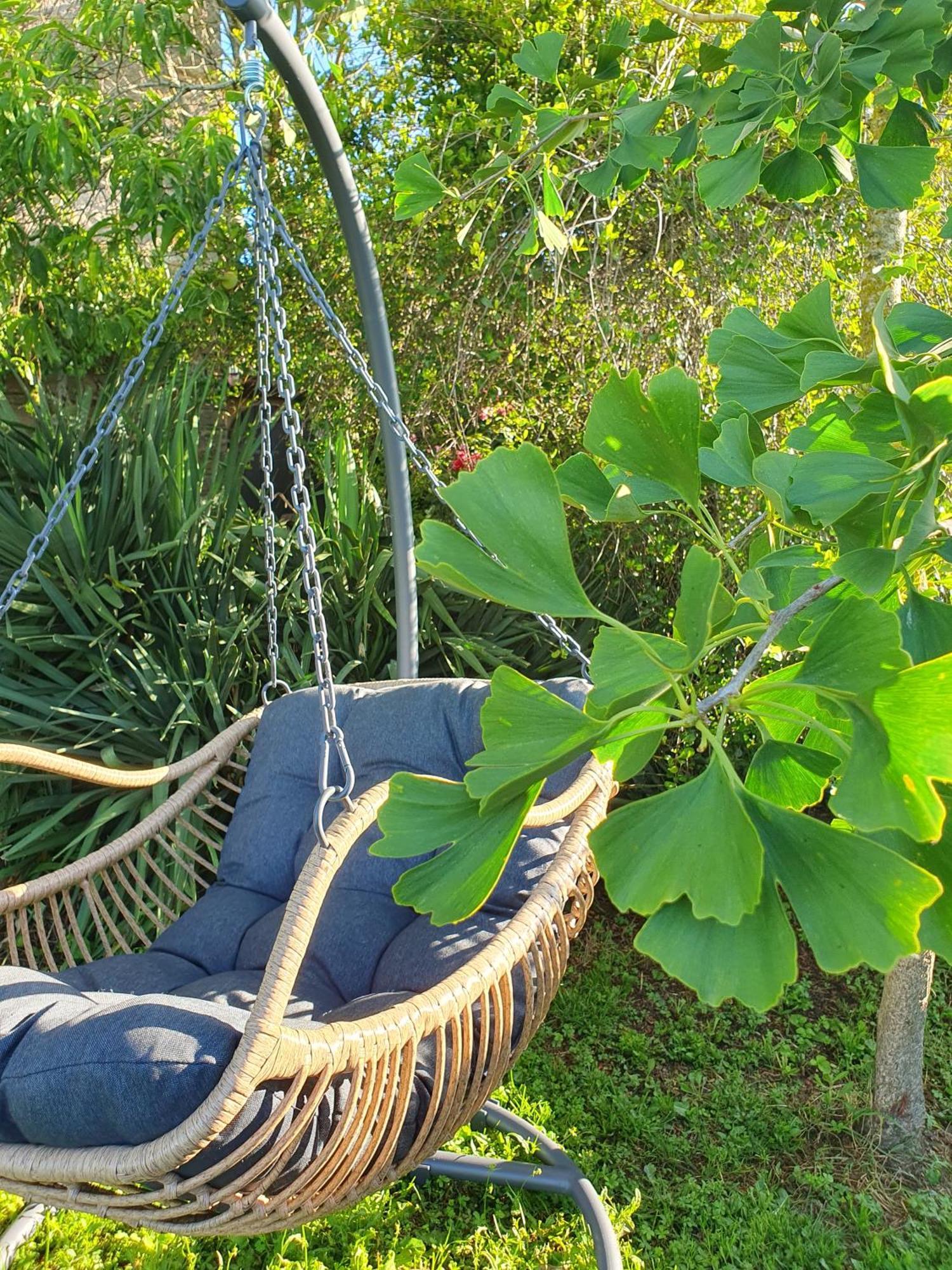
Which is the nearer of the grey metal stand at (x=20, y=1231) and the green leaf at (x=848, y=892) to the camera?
the green leaf at (x=848, y=892)

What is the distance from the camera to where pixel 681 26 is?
2.66m

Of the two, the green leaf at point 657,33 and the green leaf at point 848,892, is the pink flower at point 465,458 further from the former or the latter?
the green leaf at point 848,892

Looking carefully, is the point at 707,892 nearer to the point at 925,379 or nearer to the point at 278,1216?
the point at 925,379

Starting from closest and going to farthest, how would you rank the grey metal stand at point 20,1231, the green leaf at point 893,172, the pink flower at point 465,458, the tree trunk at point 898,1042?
1. the green leaf at point 893,172
2. the grey metal stand at point 20,1231
3. the tree trunk at point 898,1042
4. the pink flower at point 465,458

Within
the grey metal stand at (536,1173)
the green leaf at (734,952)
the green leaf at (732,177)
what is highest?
the green leaf at (732,177)

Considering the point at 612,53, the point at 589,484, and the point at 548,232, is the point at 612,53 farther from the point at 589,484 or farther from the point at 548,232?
the point at 589,484

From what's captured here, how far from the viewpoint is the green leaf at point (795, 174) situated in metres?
0.92

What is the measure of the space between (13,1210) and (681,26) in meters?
3.09

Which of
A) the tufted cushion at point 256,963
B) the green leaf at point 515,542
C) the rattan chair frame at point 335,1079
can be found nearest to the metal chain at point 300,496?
the rattan chair frame at point 335,1079

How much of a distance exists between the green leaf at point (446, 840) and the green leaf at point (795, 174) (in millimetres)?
702

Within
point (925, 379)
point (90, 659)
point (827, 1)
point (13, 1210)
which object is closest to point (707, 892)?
point (925, 379)

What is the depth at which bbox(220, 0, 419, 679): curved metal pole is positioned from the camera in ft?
5.77

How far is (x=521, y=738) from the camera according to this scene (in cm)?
44

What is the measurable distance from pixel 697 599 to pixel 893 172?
22.2 inches
